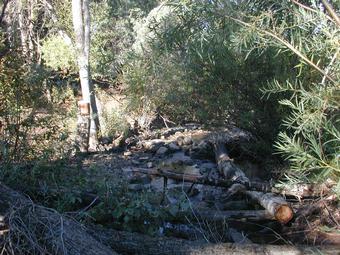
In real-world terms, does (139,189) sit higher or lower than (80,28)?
lower

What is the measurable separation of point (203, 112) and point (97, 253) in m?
5.57

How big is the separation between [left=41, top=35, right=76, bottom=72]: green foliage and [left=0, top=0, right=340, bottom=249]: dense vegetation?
0.14 ft

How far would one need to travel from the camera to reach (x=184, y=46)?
4355 millimetres

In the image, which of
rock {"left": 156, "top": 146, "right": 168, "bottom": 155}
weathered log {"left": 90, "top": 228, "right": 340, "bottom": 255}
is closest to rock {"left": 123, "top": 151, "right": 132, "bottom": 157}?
rock {"left": 156, "top": 146, "right": 168, "bottom": 155}

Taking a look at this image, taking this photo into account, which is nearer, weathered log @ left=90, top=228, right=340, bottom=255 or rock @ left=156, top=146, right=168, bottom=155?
weathered log @ left=90, top=228, right=340, bottom=255

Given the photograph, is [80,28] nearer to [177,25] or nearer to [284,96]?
[284,96]

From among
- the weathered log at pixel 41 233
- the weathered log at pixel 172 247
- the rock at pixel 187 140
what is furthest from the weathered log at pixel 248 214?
the rock at pixel 187 140

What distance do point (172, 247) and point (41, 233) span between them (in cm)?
122

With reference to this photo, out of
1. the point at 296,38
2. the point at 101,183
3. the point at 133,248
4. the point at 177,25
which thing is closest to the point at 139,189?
the point at 101,183

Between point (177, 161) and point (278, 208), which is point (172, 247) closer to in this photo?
point (278, 208)

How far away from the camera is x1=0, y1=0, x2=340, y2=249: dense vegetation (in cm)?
347

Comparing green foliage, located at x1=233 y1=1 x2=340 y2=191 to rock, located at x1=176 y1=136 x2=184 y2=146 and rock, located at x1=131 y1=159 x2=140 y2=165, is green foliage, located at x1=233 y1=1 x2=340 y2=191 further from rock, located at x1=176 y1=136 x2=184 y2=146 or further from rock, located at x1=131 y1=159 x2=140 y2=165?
rock, located at x1=176 y1=136 x2=184 y2=146

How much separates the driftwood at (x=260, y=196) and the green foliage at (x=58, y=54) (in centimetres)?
849

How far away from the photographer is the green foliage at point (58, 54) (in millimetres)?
16641
